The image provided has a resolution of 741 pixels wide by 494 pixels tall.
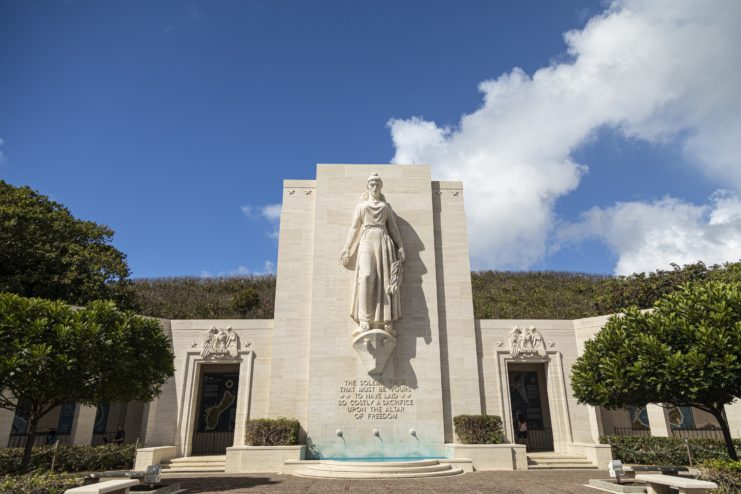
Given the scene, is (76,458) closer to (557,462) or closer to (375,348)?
(375,348)

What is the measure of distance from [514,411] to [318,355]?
10.1m

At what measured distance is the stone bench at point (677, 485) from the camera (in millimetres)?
9516

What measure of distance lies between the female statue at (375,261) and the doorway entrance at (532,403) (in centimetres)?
757

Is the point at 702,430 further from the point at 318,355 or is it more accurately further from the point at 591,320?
the point at 318,355

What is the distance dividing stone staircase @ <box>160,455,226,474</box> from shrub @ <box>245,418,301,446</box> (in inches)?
56.8

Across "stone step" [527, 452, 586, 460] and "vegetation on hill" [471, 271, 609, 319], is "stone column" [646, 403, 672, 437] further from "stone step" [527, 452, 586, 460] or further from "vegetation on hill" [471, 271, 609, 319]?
"vegetation on hill" [471, 271, 609, 319]

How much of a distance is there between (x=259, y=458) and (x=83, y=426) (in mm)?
8087

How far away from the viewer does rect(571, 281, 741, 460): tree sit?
38.2ft

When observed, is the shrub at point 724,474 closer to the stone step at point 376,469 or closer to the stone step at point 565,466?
the stone step at point 565,466

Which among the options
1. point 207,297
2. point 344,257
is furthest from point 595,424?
point 207,297

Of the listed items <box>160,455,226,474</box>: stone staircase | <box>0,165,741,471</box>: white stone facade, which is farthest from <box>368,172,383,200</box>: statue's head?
<box>160,455,226,474</box>: stone staircase

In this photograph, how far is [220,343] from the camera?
20.2 m

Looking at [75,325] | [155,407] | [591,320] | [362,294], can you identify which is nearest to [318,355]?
[362,294]

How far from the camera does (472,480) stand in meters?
13.8
